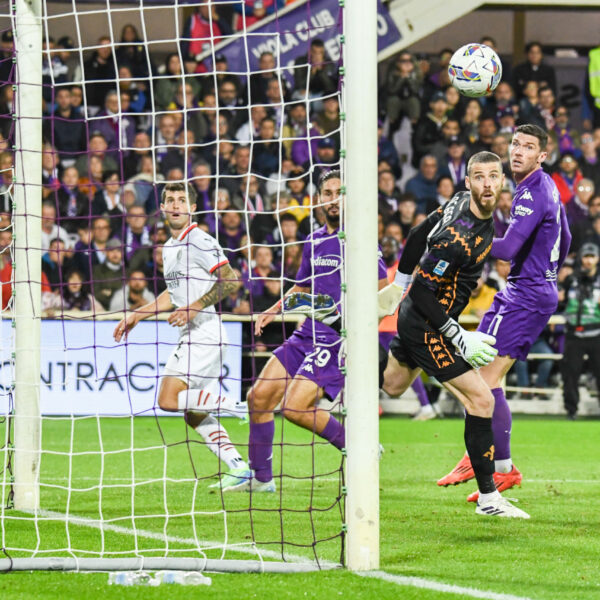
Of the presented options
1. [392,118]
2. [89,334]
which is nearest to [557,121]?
[392,118]

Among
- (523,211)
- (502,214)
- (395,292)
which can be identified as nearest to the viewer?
(395,292)

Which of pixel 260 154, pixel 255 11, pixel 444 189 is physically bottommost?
pixel 444 189

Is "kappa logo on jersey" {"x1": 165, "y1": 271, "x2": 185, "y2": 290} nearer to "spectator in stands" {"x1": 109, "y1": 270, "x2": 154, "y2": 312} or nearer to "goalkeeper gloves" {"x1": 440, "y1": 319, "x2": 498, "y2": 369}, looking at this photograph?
"goalkeeper gloves" {"x1": 440, "y1": 319, "x2": 498, "y2": 369}

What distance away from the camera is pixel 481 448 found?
6676mm

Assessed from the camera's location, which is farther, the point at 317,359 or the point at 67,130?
the point at 67,130

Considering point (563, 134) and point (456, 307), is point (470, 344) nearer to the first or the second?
point (456, 307)

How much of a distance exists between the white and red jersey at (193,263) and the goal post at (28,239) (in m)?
1.12

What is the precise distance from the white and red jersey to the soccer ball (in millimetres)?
1916

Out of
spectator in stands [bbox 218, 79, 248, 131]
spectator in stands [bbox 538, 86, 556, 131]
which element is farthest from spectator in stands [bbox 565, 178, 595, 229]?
spectator in stands [bbox 218, 79, 248, 131]

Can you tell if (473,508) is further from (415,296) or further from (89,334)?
(89,334)

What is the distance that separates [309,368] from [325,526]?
1451 mm

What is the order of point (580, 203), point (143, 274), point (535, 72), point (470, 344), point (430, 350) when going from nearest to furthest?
point (470, 344) < point (430, 350) < point (143, 274) < point (580, 203) < point (535, 72)

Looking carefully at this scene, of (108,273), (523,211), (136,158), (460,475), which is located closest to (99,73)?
(136,158)

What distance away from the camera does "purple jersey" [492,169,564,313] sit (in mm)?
7328
